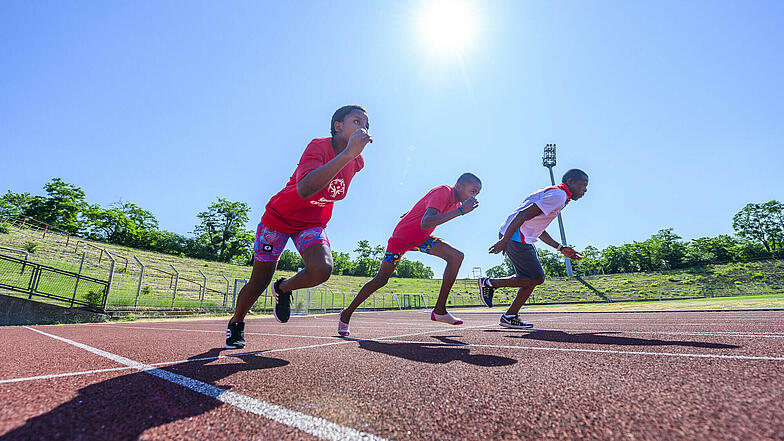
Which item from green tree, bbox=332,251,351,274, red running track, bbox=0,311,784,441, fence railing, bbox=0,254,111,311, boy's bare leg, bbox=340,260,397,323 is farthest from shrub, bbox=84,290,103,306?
green tree, bbox=332,251,351,274

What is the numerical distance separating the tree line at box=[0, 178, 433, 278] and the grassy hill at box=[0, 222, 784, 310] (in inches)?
837

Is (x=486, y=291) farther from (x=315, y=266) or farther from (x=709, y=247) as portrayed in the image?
(x=709, y=247)

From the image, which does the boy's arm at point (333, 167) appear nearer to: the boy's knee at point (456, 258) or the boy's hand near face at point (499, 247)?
the boy's knee at point (456, 258)

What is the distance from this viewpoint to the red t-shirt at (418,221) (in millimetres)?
4520

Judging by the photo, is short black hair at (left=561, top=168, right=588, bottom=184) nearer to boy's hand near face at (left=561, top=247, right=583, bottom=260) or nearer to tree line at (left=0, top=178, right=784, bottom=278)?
boy's hand near face at (left=561, top=247, right=583, bottom=260)

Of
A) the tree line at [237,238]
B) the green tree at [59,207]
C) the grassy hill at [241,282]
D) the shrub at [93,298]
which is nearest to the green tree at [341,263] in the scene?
the tree line at [237,238]

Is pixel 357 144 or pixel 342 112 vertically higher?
pixel 342 112

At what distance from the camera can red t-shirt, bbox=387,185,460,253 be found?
4.52m

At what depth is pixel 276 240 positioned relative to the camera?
3062mm

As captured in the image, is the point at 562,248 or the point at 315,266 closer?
the point at 315,266

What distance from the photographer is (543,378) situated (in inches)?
62.6

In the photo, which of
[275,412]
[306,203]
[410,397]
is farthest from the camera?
[306,203]

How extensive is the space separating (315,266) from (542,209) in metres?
3.32

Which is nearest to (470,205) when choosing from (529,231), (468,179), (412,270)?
(468,179)
